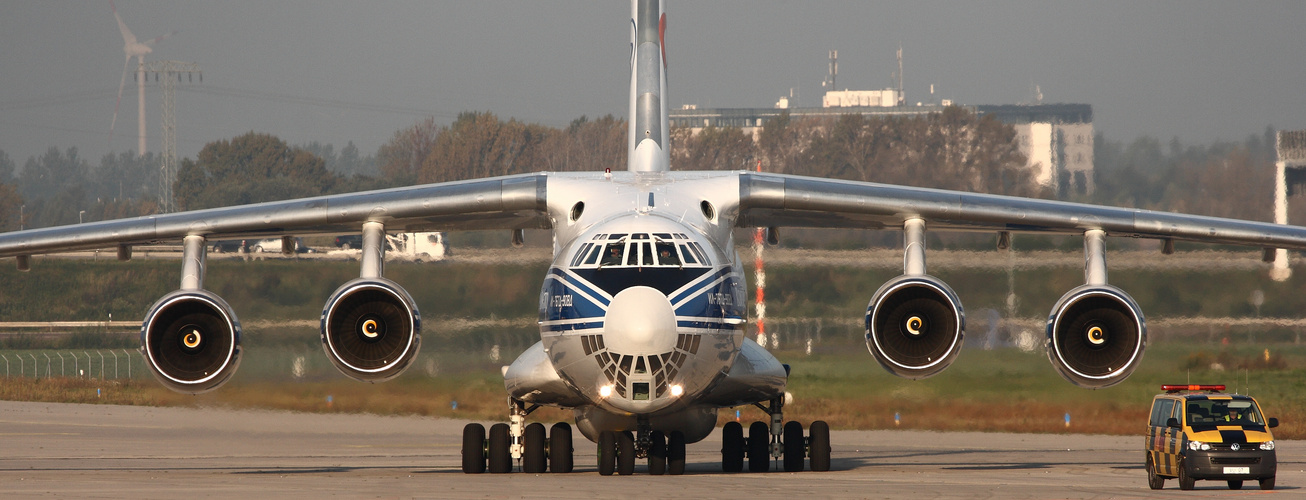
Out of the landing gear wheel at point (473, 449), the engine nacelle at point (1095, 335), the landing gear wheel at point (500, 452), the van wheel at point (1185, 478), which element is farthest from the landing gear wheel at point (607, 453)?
the van wheel at point (1185, 478)

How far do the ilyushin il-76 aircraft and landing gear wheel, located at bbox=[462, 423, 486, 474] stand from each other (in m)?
0.02

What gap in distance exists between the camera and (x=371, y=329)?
1213 centimetres

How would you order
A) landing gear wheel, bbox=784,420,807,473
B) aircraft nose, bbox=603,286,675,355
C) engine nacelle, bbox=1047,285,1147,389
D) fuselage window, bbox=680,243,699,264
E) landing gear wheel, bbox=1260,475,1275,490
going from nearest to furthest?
aircraft nose, bbox=603,286,675,355 → fuselage window, bbox=680,243,699,264 → landing gear wheel, bbox=1260,475,1275,490 → engine nacelle, bbox=1047,285,1147,389 → landing gear wheel, bbox=784,420,807,473

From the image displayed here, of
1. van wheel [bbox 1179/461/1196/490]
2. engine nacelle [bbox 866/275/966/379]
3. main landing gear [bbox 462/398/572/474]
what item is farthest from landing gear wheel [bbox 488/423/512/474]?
van wheel [bbox 1179/461/1196/490]

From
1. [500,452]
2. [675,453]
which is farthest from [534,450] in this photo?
[675,453]

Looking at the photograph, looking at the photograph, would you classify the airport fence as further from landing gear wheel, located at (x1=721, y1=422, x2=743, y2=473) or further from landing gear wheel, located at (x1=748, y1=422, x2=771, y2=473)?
landing gear wheel, located at (x1=748, y1=422, x2=771, y2=473)

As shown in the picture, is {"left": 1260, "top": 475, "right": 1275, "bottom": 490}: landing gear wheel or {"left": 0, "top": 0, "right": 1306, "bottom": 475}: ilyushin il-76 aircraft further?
{"left": 1260, "top": 475, "right": 1275, "bottom": 490}: landing gear wheel

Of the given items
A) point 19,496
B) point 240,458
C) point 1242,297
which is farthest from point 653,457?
point 1242,297

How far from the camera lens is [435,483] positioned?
37.8ft

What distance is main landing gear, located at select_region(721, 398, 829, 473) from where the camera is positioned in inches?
525

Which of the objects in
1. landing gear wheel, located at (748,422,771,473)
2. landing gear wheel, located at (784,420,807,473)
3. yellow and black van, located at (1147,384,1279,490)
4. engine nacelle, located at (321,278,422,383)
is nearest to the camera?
yellow and black van, located at (1147,384,1279,490)

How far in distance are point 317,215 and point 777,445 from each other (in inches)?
178

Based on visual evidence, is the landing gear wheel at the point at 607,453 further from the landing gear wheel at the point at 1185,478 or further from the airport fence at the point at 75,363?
the airport fence at the point at 75,363

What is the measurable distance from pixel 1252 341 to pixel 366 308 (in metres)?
13.0
